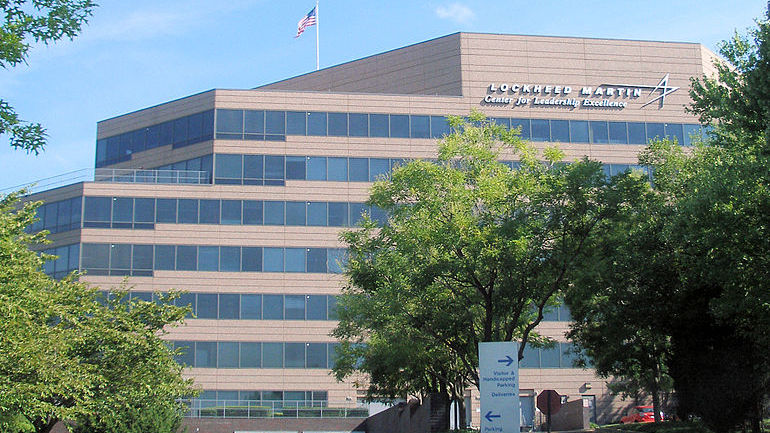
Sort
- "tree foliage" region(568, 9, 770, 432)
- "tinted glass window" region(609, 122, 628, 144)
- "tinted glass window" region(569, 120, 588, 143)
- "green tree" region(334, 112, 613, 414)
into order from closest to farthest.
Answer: "tree foliage" region(568, 9, 770, 432) → "green tree" region(334, 112, 613, 414) → "tinted glass window" region(569, 120, 588, 143) → "tinted glass window" region(609, 122, 628, 144)

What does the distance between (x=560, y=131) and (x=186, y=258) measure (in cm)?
2671

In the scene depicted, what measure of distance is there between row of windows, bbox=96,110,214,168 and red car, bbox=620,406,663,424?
33.3 metres

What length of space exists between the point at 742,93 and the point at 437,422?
751 inches

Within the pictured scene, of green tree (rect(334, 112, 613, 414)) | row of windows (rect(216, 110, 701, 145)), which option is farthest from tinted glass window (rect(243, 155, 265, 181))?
green tree (rect(334, 112, 613, 414))

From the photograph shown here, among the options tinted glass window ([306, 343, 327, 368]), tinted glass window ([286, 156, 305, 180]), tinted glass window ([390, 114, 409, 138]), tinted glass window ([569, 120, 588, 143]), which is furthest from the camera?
tinted glass window ([569, 120, 588, 143])

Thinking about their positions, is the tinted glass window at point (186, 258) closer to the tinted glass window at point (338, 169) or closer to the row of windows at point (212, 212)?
the row of windows at point (212, 212)

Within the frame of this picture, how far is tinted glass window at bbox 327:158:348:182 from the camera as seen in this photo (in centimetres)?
5938

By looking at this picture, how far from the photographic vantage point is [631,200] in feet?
96.8

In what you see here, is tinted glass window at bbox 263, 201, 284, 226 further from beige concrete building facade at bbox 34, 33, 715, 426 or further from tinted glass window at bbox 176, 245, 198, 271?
tinted glass window at bbox 176, 245, 198, 271

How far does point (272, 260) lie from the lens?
191 feet

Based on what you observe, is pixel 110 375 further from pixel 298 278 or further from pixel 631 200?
pixel 298 278

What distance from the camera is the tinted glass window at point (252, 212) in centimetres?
5850

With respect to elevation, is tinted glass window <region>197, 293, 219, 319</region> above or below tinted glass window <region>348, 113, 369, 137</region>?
below

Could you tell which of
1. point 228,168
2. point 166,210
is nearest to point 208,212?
point 166,210
